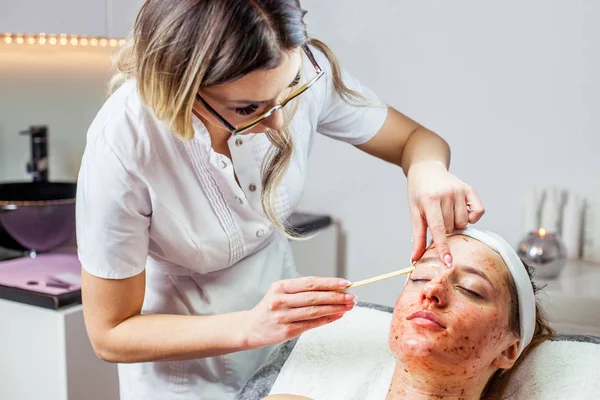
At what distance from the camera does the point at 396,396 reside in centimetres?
136

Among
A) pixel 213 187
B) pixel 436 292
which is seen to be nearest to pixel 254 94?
pixel 213 187

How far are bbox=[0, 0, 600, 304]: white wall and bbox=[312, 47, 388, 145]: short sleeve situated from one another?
96 centimetres

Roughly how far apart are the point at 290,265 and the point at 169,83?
2.39ft

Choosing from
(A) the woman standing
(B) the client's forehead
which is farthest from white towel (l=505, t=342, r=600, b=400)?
(A) the woman standing

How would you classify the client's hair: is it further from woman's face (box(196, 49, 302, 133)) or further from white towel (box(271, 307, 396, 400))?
woman's face (box(196, 49, 302, 133))

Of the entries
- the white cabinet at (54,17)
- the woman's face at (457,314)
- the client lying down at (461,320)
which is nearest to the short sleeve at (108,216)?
the client lying down at (461,320)

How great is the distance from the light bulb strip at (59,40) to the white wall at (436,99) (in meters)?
0.10

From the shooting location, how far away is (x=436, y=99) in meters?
2.57

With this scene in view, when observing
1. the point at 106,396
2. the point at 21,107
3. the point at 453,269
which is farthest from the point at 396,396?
the point at 21,107

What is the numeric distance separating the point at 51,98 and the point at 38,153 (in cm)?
34

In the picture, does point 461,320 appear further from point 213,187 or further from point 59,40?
point 59,40

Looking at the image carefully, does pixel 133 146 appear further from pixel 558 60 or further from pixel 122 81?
pixel 558 60

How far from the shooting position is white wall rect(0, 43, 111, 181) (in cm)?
260

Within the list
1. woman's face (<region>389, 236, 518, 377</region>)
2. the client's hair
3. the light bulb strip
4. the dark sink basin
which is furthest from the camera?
the light bulb strip
